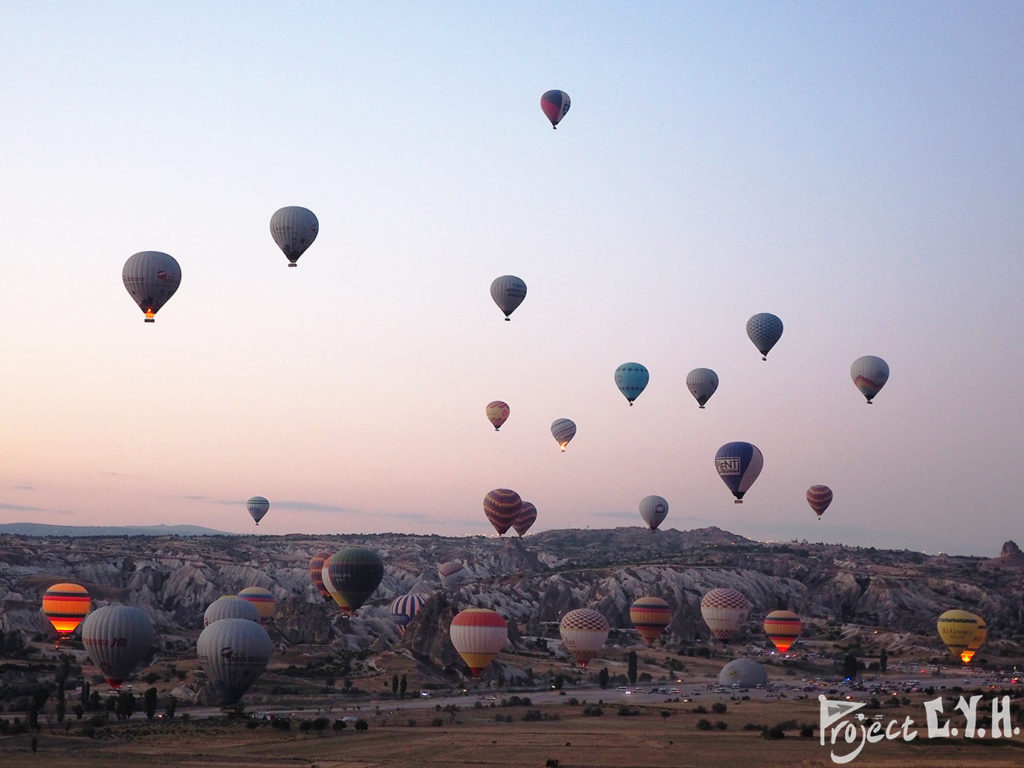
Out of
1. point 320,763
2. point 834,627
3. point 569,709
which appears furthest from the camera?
point 834,627

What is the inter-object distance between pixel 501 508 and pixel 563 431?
10601 mm

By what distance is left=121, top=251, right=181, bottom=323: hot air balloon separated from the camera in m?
78.9

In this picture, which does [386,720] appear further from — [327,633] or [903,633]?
[903,633]

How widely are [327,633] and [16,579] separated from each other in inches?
1575

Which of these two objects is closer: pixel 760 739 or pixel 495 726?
pixel 760 739

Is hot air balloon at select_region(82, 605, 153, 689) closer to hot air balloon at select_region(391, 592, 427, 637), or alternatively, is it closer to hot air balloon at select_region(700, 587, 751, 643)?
hot air balloon at select_region(391, 592, 427, 637)

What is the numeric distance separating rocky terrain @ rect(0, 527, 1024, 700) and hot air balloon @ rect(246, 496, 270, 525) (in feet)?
18.1

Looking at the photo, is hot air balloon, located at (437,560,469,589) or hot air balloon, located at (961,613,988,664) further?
hot air balloon, located at (437,560,469,589)

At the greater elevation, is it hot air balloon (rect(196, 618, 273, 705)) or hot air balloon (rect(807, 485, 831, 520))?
hot air balloon (rect(807, 485, 831, 520))

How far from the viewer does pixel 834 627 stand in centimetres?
15238

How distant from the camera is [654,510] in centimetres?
13625

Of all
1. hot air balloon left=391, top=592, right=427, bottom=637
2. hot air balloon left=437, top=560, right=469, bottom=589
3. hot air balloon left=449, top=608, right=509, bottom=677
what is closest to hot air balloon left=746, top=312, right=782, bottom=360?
hot air balloon left=449, top=608, right=509, bottom=677

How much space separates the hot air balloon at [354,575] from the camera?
347ft

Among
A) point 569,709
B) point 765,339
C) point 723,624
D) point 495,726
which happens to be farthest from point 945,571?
point 495,726
